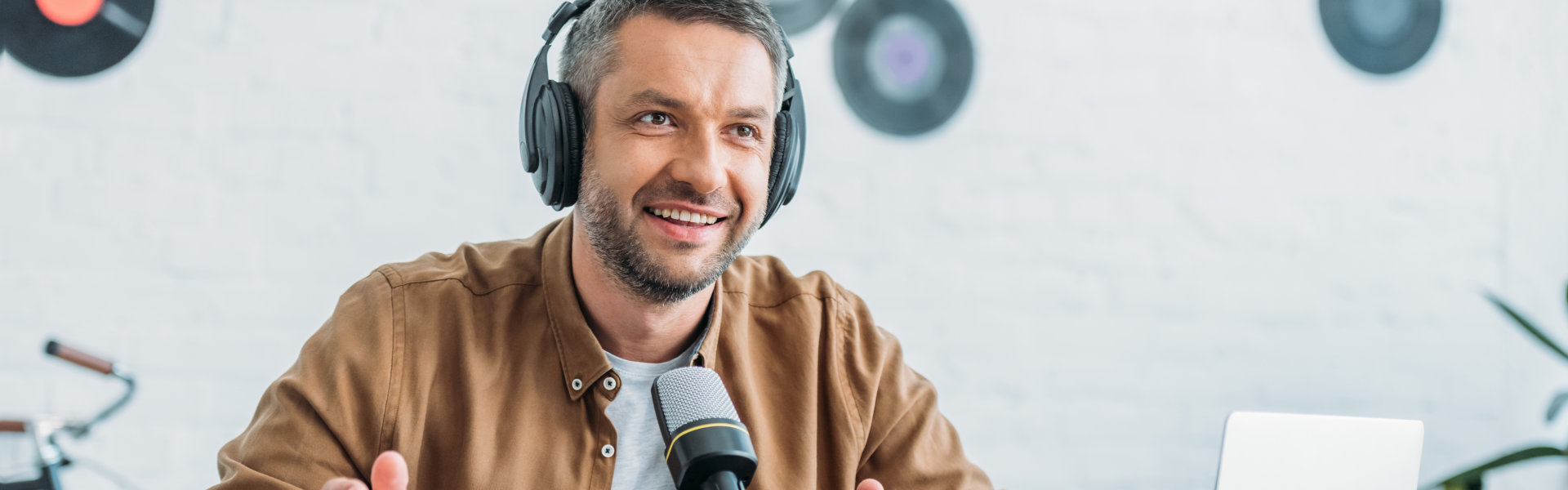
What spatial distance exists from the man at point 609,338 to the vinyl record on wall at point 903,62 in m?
0.74

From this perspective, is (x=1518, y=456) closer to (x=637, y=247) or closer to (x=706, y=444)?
(x=637, y=247)

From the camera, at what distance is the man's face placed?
1192 millimetres

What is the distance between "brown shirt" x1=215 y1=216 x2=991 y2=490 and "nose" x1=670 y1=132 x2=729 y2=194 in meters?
0.21

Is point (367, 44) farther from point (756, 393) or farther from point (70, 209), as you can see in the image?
point (756, 393)

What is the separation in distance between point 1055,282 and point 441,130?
125cm

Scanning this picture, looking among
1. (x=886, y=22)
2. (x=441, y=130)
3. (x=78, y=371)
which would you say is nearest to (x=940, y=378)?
(x=886, y=22)

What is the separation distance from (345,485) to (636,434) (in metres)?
0.39

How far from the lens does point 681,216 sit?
1.20 m

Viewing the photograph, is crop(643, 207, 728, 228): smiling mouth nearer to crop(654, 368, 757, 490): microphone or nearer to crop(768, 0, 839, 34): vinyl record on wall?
crop(654, 368, 757, 490): microphone

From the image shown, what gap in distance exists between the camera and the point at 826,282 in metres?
1.45

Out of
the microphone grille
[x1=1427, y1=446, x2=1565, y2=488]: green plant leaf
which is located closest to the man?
the microphone grille

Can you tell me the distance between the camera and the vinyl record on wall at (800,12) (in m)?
1.97

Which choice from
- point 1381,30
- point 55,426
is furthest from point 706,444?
point 1381,30

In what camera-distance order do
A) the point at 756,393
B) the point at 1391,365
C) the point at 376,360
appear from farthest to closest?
the point at 1391,365, the point at 756,393, the point at 376,360
